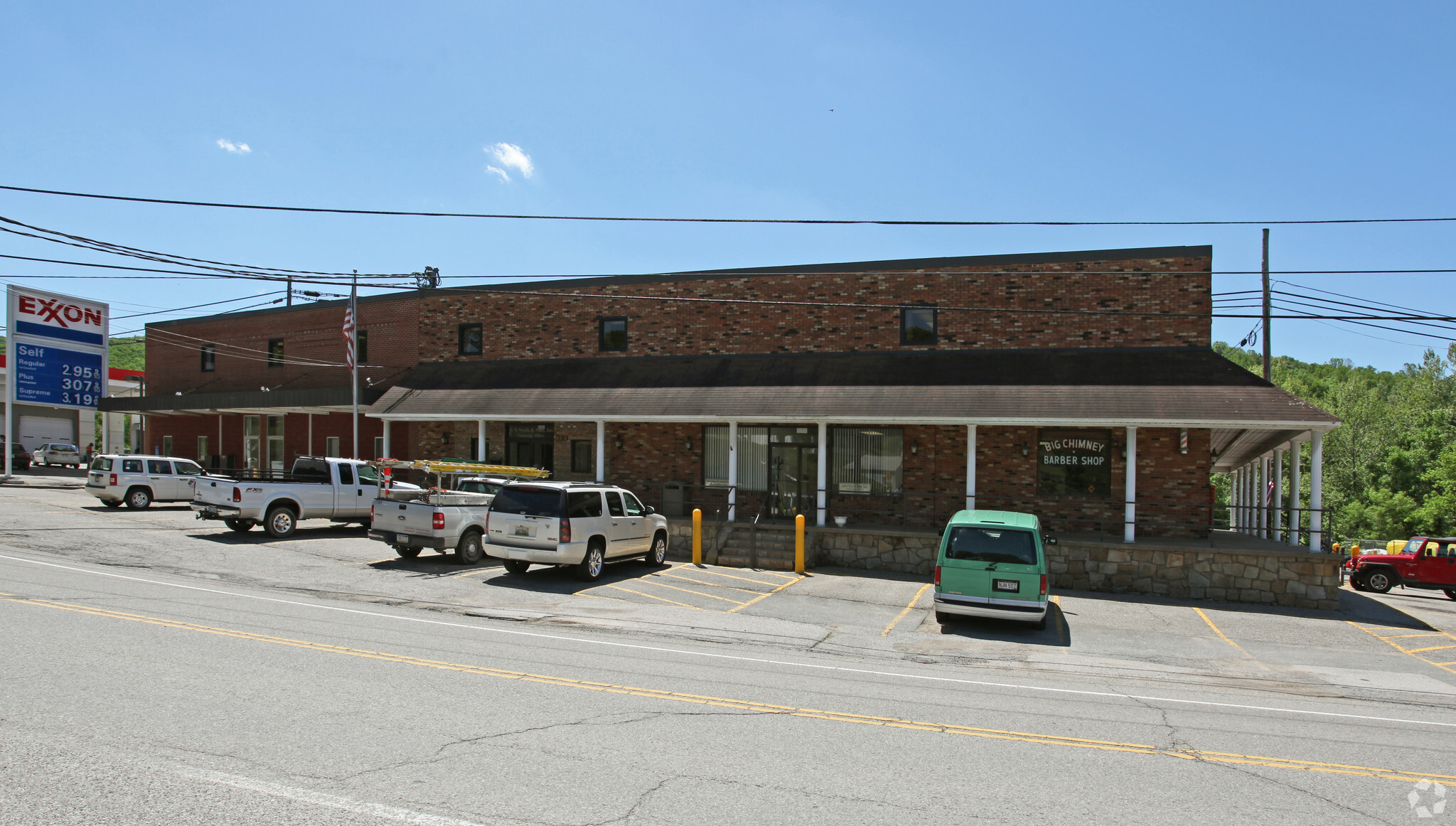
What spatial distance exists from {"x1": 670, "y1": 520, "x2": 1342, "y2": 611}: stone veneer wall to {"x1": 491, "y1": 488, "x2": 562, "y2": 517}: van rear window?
252 inches

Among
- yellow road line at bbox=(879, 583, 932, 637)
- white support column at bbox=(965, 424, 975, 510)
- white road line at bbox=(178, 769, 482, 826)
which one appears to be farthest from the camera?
white support column at bbox=(965, 424, 975, 510)

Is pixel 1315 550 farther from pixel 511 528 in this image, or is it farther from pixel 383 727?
pixel 383 727

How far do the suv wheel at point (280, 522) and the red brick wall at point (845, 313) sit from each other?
317 inches

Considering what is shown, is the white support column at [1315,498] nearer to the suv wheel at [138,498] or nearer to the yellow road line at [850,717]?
the yellow road line at [850,717]

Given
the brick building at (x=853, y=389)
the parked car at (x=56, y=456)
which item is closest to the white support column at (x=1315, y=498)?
the brick building at (x=853, y=389)

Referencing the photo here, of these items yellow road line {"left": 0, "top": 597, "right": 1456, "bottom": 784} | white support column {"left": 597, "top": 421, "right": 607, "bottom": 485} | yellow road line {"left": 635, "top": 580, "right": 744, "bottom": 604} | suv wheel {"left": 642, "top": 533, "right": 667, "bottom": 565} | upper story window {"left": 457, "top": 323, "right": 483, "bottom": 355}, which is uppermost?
upper story window {"left": 457, "top": 323, "right": 483, "bottom": 355}

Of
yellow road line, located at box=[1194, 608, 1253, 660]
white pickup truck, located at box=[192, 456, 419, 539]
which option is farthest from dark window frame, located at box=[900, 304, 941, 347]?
white pickup truck, located at box=[192, 456, 419, 539]

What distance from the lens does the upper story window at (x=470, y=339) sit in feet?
87.8

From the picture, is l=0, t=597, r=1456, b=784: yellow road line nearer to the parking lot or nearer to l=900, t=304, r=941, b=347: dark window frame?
the parking lot

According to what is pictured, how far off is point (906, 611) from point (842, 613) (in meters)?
1.29

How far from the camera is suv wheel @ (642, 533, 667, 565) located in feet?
59.7

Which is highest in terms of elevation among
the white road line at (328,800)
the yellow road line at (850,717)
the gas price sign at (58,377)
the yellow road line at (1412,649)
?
the gas price sign at (58,377)

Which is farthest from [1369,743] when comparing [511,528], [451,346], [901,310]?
[451,346]

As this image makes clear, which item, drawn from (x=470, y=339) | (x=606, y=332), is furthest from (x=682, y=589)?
(x=470, y=339)
